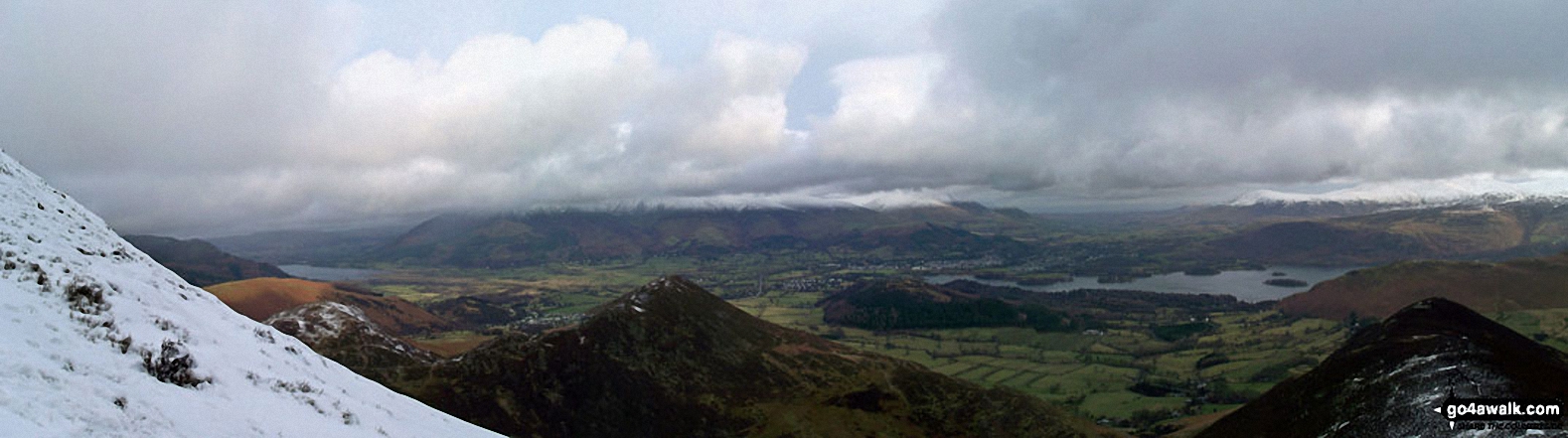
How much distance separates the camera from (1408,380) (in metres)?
56.8

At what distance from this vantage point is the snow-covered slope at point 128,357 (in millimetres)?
12891

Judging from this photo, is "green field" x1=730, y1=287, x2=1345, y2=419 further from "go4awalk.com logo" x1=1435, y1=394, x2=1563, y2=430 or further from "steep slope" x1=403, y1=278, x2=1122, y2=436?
"go4awalk.com logo" x1=1435, y1=394, x2=1563, y2=430

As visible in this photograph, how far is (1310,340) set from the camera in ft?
620

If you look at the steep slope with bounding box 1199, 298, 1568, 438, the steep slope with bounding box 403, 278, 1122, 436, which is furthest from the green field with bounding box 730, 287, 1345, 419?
the steep slope with bounding box 1199, 298, 1568, 438

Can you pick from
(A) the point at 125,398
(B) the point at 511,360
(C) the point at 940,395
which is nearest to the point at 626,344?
(B) the point at 511,360

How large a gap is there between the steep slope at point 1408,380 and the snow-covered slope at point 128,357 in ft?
229

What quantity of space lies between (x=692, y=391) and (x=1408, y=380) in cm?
8385

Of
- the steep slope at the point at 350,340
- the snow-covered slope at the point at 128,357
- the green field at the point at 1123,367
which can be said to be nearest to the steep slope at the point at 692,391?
the steep slope at the point at 350,340

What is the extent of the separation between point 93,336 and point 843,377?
9658cm

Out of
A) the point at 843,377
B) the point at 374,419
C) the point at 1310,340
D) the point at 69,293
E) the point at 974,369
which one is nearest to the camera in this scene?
the point at 69,293

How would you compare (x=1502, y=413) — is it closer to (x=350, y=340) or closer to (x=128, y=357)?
(x=128, y=357)

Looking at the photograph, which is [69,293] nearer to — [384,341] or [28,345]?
[28,345]

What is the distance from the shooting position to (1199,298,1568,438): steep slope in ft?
167

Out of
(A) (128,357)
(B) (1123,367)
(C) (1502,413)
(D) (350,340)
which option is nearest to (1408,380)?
(C) (1502,413)
